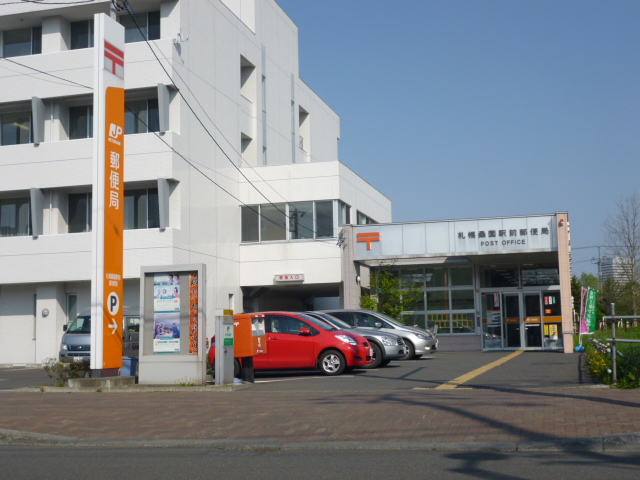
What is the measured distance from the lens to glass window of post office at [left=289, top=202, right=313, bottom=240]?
34.1 meters

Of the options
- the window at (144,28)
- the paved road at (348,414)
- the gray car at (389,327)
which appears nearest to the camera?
the paved road at (348,414)

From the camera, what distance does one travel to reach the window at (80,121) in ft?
105

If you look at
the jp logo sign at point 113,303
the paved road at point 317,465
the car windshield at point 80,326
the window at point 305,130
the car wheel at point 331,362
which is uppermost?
the window at point 305,130

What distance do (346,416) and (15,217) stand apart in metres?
26.0

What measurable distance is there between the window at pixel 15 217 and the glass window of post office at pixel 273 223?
9.98m

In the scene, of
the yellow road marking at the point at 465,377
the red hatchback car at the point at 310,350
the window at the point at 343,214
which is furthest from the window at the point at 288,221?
the red hatchback car at the point at 310,350

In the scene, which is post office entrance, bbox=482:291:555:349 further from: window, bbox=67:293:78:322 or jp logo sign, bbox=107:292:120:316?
jp logo sign, bbox=107:292:120:316

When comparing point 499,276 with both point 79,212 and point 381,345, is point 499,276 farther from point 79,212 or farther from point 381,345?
point 79,212

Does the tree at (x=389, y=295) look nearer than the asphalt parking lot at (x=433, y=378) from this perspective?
No

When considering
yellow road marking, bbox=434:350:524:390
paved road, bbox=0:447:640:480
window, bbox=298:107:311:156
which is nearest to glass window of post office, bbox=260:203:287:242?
window, bbox=298:107:311:156

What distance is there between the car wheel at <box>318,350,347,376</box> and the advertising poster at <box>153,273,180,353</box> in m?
4.08

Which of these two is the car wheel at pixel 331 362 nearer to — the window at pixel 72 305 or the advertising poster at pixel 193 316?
the advertising poster at pixel 193 316

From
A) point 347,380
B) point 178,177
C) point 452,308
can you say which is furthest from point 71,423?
point 452,308

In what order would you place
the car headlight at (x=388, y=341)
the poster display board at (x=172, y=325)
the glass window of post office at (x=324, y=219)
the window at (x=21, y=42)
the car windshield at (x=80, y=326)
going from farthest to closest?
the glass window of post office at (x=324, y=219) → the window at (x=21, y=42) → the car windshield at (x=80, y=326) → the car headlight at (x=388, y=341) → the poster display board at (x=172, y=325)
